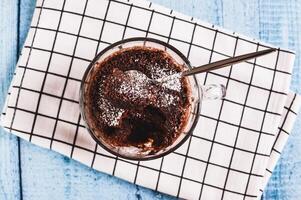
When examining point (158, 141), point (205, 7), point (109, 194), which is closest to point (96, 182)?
point (109, 194)

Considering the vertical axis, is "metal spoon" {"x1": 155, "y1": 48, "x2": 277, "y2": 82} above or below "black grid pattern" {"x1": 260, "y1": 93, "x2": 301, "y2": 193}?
Answer: above

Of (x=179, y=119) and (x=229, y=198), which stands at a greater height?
(x=179, y=119)

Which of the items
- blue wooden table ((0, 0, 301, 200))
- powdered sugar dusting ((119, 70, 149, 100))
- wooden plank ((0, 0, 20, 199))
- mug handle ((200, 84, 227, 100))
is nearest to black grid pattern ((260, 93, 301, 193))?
blue wooden table ((0, 0, 301, 200))

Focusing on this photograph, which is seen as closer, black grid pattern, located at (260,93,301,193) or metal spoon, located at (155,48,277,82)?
metal spoon, located at (155,48,277,82)

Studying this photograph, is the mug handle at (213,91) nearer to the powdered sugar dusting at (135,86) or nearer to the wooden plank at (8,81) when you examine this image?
the powdered sugar dusting at (135,86)

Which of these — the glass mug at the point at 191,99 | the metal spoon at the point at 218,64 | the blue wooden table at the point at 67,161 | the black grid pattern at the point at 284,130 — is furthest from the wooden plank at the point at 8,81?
the black grid pattern at the point at 284,130

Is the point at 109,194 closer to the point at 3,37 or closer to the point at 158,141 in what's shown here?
the point at 158,141

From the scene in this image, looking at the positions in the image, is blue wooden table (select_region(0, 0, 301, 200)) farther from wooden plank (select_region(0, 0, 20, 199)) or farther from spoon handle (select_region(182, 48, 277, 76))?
spoon handle (select_region(182, 48, 277, 76))

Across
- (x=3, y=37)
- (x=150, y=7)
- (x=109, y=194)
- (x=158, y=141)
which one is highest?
(x=150, y=7)
